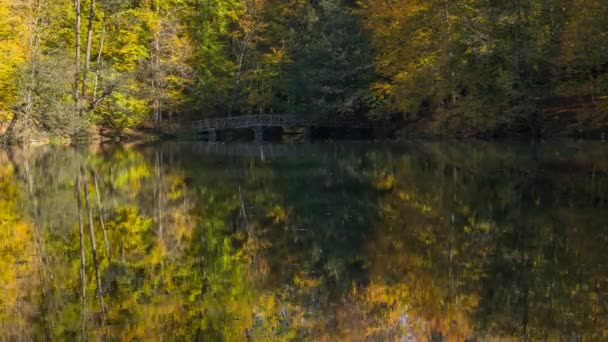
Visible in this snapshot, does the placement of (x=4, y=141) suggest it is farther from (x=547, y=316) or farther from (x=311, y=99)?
(x=547, y=316)

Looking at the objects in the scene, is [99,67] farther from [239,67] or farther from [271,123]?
[271,123]

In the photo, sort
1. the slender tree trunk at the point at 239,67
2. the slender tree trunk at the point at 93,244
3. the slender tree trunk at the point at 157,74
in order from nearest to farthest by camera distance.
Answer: the slender tree trunk at the point at 93,244 → the slender tree trunk at the point at 157,74 → the slender tree trunk at the point at 239,67

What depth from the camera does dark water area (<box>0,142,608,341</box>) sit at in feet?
21.5

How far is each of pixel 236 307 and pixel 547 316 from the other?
324cm

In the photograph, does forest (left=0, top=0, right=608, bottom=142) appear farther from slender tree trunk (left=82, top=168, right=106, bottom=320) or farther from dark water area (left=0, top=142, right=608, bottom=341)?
slender tree trunk (left=82, top=168, right=106, bottom=320)

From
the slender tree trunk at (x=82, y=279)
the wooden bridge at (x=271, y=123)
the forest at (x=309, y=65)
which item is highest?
the forest at (x=309, y=65)

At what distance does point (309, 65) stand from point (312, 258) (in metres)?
35.5

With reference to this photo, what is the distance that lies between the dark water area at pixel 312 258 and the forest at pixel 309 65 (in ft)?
49.5

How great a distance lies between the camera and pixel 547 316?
6.55m

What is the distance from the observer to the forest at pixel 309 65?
3300cm

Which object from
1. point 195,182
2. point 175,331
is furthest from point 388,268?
point 195,182

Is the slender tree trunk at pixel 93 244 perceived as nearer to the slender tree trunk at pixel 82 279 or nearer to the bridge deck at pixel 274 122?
the slender tree trunk at pixel 82 279

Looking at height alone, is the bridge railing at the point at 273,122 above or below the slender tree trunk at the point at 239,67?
below

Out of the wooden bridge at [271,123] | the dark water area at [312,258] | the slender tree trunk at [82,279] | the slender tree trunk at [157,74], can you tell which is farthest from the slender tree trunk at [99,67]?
the slender tree trunk at [82,279]
